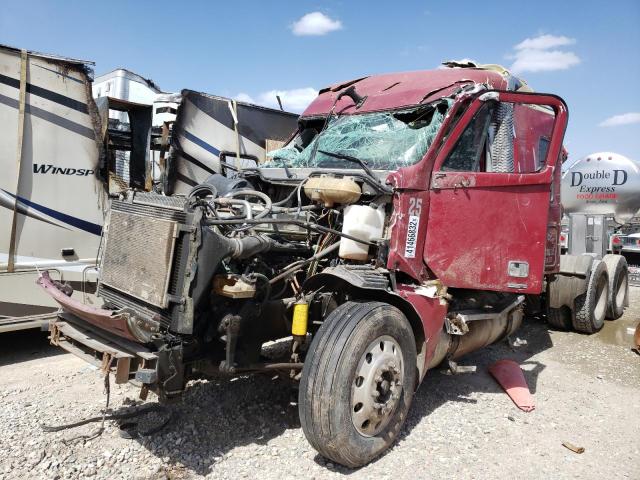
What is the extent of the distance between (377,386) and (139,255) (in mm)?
1726

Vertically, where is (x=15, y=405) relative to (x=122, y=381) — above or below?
below

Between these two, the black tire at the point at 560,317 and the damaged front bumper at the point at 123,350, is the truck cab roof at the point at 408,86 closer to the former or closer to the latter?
the damaged front bumper at the point at 123,350

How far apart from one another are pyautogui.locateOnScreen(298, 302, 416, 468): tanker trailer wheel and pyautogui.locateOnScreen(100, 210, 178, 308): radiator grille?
102cm

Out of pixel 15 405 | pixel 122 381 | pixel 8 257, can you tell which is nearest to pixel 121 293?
pixel 122 381

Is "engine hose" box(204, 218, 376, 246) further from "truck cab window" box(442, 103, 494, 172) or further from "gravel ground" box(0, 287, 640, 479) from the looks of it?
"gravel ground" box(0, 287, 640, 479)

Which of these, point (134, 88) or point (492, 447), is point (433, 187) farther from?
point (134, 88)

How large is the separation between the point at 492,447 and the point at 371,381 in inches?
40.9

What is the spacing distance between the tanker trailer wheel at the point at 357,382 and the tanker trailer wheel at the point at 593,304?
3.87 metres

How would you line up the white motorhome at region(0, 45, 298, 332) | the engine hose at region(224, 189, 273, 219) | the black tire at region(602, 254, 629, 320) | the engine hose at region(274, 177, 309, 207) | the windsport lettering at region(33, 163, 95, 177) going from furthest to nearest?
the black tire at region(602, 254, 629, 320) < the windsport lettering at region(33, 163, 95, 177) < the white motorhome at region(0, 45, 298, 332) < the engine hose at region(274, 177, 309, 207) < the engine hose at region(224, 189, 273, 219)

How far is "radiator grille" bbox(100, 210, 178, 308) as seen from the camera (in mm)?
3121

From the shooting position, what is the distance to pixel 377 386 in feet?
11.2

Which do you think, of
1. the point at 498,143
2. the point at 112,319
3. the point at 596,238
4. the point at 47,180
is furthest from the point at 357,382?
the point at 596,238

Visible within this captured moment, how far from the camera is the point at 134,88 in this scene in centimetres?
1152

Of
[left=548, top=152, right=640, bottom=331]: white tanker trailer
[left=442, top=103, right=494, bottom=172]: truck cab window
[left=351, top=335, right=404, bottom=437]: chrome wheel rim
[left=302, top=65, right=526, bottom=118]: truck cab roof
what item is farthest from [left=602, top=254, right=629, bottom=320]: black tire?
[left=351, top=335, right=404, bottom=437]: chrome wheel rim
